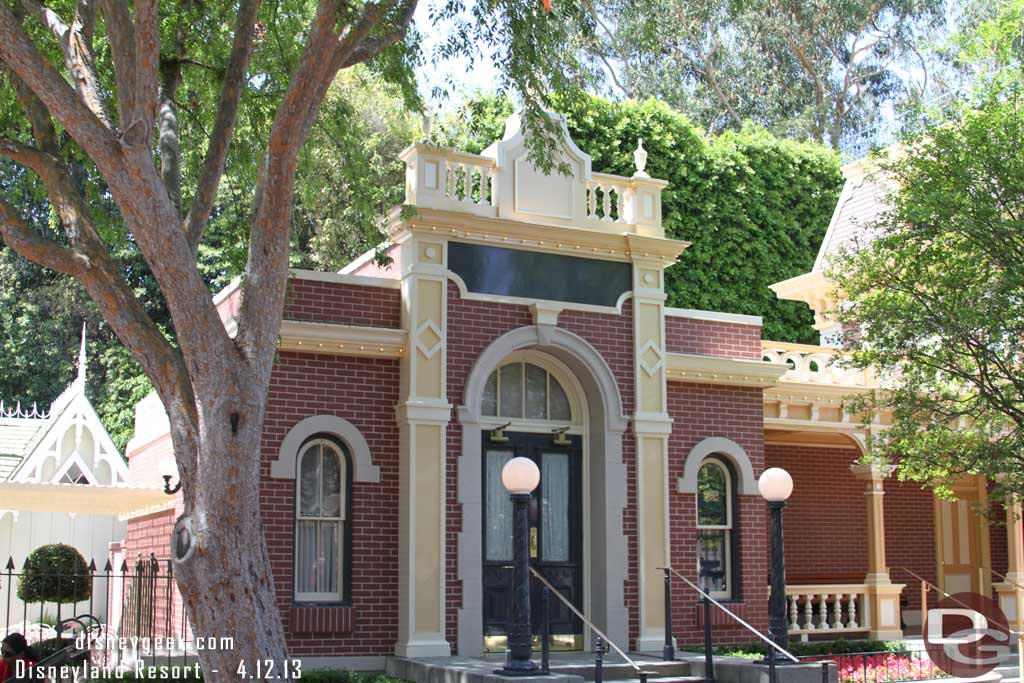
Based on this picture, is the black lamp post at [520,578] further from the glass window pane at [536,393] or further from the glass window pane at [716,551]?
the glass window pane at [716,551]

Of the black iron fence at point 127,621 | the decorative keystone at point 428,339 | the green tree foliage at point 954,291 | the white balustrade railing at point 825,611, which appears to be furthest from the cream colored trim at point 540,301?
the white balustrade railing at point 825,611

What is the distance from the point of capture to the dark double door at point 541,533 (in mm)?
15578

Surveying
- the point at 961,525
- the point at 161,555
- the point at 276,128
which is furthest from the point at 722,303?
the point at 276,128

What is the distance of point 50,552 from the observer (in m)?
19.7

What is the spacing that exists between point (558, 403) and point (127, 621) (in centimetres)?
757

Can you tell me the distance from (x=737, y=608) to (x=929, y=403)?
12.7 feet

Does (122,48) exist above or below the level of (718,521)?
above

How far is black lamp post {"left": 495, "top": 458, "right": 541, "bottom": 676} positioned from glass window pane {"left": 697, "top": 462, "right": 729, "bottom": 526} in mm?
5368

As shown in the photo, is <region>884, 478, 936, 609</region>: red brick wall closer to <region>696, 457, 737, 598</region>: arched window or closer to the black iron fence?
<region>696, 457, 737, 598</region>: arched window

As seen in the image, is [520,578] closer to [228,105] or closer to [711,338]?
[228,105]

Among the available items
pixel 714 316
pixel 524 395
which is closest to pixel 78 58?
pixel 524 395

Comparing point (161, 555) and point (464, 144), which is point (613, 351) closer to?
point (161, 555)

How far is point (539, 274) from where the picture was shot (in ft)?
53.4

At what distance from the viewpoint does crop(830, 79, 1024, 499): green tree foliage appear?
1527 centimetres
